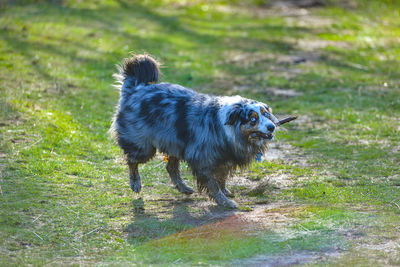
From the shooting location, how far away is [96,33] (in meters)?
A: 16.5

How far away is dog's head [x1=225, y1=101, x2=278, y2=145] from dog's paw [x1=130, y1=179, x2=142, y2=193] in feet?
4.95

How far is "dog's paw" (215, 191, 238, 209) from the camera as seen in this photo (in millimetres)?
6945

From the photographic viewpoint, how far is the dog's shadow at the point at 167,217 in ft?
20.4

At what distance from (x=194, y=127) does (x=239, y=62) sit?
25.5ft

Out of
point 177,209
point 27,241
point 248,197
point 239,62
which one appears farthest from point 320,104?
point 27,241

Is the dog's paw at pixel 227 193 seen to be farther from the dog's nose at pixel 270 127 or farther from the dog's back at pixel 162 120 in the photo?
the dog's nose at pixel 270 127

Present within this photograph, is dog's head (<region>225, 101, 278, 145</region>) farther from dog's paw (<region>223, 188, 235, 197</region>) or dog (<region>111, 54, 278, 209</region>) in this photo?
dog's paw (<region>223, 188, 235, 197</region>)

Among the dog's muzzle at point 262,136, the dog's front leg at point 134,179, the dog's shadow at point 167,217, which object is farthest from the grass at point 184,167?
the dog's muzzle at point 262,136

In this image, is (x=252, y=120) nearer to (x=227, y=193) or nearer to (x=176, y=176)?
(x=227, y=193)

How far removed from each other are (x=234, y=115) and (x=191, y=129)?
62cm

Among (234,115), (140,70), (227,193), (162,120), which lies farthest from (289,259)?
(140,70)

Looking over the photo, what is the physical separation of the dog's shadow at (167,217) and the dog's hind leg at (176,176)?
0.21m

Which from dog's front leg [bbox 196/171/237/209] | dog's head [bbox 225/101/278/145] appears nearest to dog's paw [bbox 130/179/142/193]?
dog's front leg [bbox 196/171/237/209]

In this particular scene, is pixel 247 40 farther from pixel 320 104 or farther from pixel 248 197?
pixel 248 197
